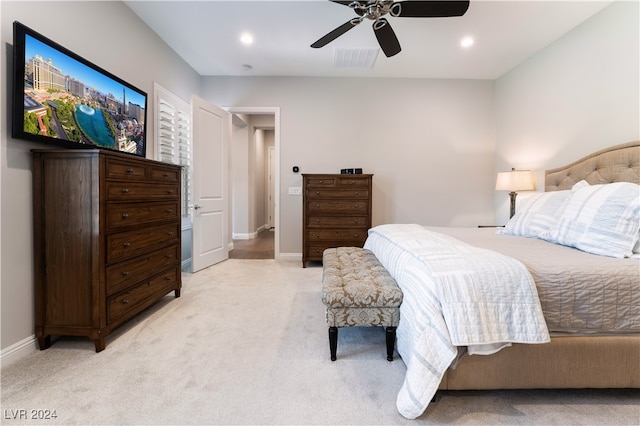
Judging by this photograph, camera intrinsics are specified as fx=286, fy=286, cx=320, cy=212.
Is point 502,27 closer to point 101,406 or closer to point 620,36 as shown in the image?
point 620,36

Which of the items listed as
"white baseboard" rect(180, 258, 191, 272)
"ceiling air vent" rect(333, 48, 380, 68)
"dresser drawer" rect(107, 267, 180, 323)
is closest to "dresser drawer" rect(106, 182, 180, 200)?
"dresser drawer" rect(107, 267, 180, 323)

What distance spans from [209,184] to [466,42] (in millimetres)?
3645

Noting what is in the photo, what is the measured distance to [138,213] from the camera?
2.25 meters

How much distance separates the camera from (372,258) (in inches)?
98.0

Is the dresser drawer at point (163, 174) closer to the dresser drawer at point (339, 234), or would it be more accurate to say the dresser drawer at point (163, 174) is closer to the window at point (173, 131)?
the window at point (173, 131)

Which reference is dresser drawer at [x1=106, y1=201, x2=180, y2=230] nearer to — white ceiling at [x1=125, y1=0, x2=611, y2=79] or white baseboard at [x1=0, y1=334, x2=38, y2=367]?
white baseboard at [x1=0, y1=334, x2=38, y2=367]

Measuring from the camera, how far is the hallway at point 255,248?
15.6 ft

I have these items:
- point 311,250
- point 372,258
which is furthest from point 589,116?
point 311,250

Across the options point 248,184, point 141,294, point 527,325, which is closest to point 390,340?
point 527,325

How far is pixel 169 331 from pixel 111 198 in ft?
3.52

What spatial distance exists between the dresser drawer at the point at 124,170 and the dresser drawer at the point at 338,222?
2.20m

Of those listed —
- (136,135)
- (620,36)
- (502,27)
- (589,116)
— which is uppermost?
(502,27)

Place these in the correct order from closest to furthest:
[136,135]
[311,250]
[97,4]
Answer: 1. [97,4]
2. [136,135]
3. [311,250]

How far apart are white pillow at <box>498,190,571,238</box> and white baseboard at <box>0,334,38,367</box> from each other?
372 cm
